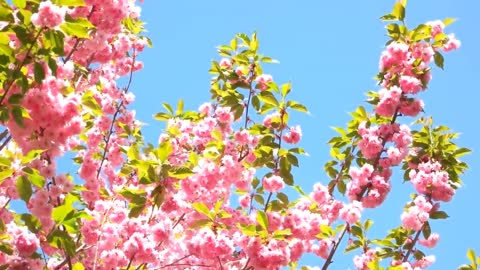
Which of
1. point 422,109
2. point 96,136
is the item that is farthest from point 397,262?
point 96,136

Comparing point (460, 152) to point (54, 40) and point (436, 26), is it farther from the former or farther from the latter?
point (54, 40)

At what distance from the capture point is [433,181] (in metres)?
6.96

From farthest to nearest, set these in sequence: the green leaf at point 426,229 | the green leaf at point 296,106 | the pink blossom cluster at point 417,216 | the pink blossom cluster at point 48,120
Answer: the green leaf at point 426,229 → the pink blossom cluster at point 417,216 → the green leaf at point 296,106 → the pink blossom cluster at point 48,120

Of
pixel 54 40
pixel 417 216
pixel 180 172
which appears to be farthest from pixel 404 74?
pixel 54 40

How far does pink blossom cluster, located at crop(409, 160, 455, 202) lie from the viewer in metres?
6.98

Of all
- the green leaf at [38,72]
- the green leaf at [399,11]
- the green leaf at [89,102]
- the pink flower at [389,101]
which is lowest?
the green leaf at [38,72]

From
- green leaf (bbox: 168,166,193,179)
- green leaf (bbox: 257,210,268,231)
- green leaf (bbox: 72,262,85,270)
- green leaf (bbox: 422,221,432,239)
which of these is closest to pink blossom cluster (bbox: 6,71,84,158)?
green leaf (bbox: 168,166,193,179)

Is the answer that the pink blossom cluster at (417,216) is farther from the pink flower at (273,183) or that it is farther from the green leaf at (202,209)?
the green leaf at (202,209)

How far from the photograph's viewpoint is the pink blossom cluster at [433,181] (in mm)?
6977

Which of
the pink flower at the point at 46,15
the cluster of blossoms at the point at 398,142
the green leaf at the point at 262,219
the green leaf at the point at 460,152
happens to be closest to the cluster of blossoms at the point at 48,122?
the pink flower at the point at 46,15

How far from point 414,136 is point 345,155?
98 cm

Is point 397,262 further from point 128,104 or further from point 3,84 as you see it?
point 3,84

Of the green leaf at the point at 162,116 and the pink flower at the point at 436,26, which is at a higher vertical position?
the pink flower at the point at 436,26

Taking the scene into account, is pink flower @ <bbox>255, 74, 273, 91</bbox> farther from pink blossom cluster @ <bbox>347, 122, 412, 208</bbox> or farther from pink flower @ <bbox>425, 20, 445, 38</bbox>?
pink flower @ <bbox>425, 20, 445, 38</bbox>
